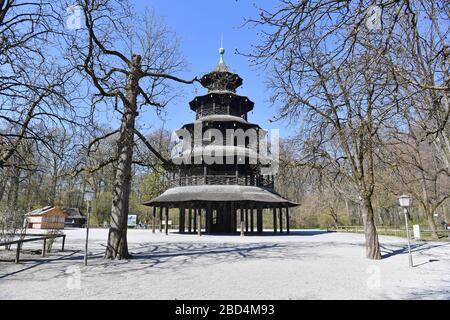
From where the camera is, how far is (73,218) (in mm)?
49531

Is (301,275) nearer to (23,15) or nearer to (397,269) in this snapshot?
(397,269)

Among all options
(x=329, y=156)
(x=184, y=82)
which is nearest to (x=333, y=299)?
(x=329, y=156)

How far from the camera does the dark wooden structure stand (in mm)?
24297

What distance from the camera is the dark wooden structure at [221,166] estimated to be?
957 inches

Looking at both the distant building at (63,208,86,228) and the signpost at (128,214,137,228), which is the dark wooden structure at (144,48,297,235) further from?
the distant building at (63,208,86,228)

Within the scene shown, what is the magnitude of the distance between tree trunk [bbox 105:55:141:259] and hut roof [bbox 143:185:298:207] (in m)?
11.6

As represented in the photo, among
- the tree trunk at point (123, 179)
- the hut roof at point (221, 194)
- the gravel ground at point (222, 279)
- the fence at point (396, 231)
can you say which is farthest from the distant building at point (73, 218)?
the tree trunk at point (123, 179)

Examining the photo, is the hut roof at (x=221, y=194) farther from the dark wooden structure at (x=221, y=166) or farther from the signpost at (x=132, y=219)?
the signpost at (x=132, y=219)

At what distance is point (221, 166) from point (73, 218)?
3516 centimetres

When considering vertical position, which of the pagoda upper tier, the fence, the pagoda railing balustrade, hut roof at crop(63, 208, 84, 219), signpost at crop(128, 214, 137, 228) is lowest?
the fence

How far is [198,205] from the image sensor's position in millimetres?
25219

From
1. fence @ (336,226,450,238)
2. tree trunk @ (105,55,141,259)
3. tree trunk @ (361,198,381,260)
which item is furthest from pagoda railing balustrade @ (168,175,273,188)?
fence @ (336,226,450,238)

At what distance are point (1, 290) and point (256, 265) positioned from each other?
6986mm
